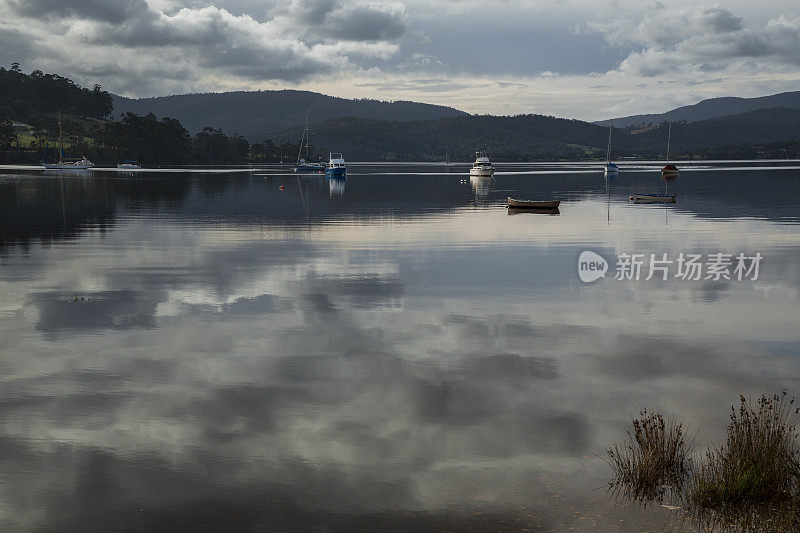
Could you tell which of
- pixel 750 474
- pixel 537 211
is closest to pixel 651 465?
pixel 750 474

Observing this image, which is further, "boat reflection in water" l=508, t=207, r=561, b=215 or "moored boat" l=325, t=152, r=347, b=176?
"moored boat" l=325, t=152, r=347, b=176

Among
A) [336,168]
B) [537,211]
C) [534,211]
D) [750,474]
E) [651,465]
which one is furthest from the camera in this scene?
[336,168]

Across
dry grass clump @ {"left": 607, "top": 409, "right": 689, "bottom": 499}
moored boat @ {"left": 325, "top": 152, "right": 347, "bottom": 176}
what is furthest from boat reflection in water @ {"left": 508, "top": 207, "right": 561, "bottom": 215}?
moored boat @ {"left": 325, "top": 152, "right": 347, "bottom": 176}

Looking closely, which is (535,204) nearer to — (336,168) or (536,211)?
(536,211)

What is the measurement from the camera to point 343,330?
24.4 m

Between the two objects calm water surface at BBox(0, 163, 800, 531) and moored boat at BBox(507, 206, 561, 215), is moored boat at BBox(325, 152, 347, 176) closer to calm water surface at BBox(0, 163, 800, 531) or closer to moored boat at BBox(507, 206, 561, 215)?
moored boat at BBox(507, 206, 561, 215)

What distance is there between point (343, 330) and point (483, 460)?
11.1m

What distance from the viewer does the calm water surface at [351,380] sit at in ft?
40.5

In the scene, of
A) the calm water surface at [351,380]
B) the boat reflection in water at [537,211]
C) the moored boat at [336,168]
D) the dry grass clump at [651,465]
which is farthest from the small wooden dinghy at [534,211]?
the moored boat at [336,168]

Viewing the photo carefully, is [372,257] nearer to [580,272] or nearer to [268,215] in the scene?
[580,272]

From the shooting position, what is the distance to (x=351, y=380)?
61.7 feet

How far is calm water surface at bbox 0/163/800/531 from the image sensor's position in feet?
40.5

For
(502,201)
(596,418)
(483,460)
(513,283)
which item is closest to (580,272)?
(513,283)

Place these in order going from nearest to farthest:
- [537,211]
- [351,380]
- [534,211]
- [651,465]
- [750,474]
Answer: [750,474], [651,465], [351,380], [537,211], [534,211]
